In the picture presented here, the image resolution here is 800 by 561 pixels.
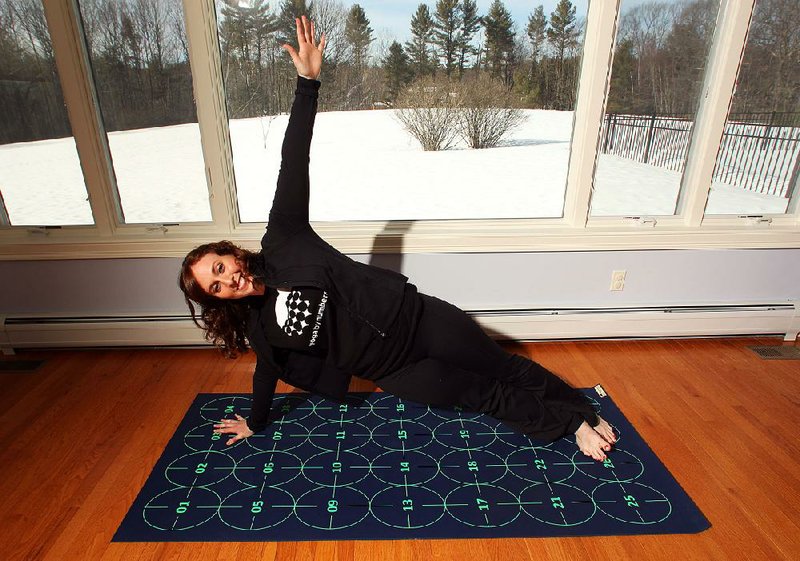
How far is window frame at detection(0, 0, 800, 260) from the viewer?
2.24 meters

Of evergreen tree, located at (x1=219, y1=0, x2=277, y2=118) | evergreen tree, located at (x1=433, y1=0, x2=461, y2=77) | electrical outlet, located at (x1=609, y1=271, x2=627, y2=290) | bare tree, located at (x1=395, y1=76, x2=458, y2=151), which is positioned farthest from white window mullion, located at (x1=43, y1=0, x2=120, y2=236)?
electrical outlet, located at (x1=609, y1=271, x2=627, y2=290)

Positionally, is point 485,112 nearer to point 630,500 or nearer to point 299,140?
point 299,140

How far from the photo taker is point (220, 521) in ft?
5.18

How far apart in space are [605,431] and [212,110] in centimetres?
215

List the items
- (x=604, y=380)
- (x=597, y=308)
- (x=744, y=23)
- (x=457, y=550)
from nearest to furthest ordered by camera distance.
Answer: (x=457, y=550) < (x=744, y=23) < (x=604, y=380) < (x=597, y=308)

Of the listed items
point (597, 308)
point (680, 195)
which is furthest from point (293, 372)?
point (680, 195)

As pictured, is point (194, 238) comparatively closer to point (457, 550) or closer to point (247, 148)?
point (247, 148)

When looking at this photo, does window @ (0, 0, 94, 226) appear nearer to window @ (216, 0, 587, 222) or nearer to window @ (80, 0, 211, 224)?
window @ (80, 0, 211, 224)

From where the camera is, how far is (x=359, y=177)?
250 centimetres

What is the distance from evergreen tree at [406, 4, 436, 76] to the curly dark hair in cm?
128

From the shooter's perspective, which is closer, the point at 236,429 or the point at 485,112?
the point at 236,429

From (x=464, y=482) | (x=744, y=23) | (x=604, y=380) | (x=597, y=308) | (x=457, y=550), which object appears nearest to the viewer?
(x=457, y=550)

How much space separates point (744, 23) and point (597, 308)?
1404 mm

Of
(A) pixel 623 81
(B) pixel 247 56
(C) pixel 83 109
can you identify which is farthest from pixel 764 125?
(C) pixel 83 109
